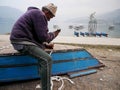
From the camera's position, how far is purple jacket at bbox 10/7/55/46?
3.19 meters

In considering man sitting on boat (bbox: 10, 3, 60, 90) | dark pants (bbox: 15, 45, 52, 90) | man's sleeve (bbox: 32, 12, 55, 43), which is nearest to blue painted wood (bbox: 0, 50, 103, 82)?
man sitting on boat (bbox: 10, 3, 60, 90)

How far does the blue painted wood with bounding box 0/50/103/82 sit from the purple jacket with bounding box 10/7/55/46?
958mm

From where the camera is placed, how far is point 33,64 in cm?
448

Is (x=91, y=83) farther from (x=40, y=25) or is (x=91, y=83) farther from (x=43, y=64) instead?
(x=40, y=25)

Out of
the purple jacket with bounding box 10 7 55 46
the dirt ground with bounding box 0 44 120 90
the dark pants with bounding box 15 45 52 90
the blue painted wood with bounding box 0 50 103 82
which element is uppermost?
the purple jacket with bounding box 10 7 55 46

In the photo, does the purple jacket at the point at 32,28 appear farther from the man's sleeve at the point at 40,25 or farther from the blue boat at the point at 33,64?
the blue boat at the point at 33,64

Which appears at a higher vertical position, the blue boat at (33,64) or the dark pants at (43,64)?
the dark pants at (43,64)

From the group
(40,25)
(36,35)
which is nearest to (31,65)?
(36,35)

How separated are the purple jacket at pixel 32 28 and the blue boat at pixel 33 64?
945 millimetres

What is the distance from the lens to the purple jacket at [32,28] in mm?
3188

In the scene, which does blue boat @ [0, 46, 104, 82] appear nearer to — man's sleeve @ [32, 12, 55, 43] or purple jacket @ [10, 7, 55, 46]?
purple jacket @ [10, 7, 55, 46]

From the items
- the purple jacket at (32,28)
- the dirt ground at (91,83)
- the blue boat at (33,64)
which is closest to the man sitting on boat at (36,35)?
the purple jacket at (32,28)

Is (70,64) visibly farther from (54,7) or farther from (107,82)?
(54,7)

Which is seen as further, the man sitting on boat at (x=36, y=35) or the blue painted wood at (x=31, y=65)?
the blue painted wood at (x=31, y=65)
